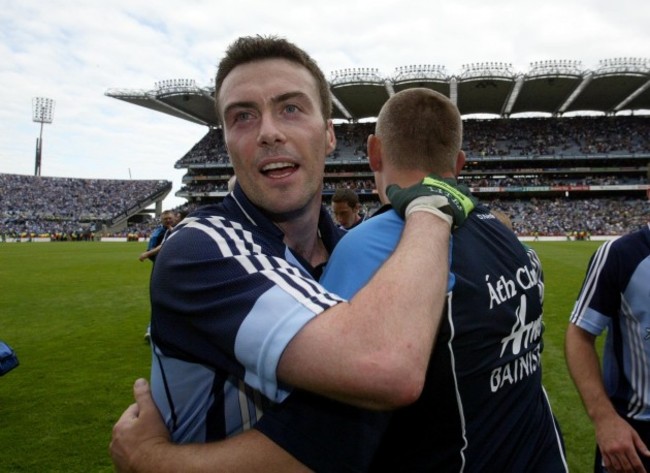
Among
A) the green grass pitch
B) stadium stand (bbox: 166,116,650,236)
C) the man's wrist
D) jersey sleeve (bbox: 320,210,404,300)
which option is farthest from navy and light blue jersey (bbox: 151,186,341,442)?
stadium stand (bbox: 166,116,650,236)

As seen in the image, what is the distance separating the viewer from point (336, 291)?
147cm

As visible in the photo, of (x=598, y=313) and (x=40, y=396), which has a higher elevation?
(x=598, y=313)

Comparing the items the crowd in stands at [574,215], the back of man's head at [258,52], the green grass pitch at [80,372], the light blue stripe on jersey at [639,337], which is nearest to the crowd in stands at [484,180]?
the crowd in stands at [574,215]

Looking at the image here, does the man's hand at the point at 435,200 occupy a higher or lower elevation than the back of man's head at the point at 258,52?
lower

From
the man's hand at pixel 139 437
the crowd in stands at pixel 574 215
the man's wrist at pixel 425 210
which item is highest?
the crowd in stands at pixel 574 215

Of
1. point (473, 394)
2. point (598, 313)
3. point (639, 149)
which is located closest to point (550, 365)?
point (598, 313)

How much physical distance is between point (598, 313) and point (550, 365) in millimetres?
4794

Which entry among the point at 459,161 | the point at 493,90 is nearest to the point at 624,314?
the point at 459,161

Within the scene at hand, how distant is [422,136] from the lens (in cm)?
189

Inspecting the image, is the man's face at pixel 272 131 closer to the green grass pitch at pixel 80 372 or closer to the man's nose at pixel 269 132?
the man's nose at pixel 269 132

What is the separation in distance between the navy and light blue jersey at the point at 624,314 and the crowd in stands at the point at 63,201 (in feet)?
215

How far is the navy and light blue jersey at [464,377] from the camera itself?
147 cm

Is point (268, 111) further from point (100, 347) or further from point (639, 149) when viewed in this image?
point (639, 149)

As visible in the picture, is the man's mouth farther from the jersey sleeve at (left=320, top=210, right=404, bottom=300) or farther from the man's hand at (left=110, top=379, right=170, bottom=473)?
the man's hand at (left=110, top=379, right=170, bottom=473)
